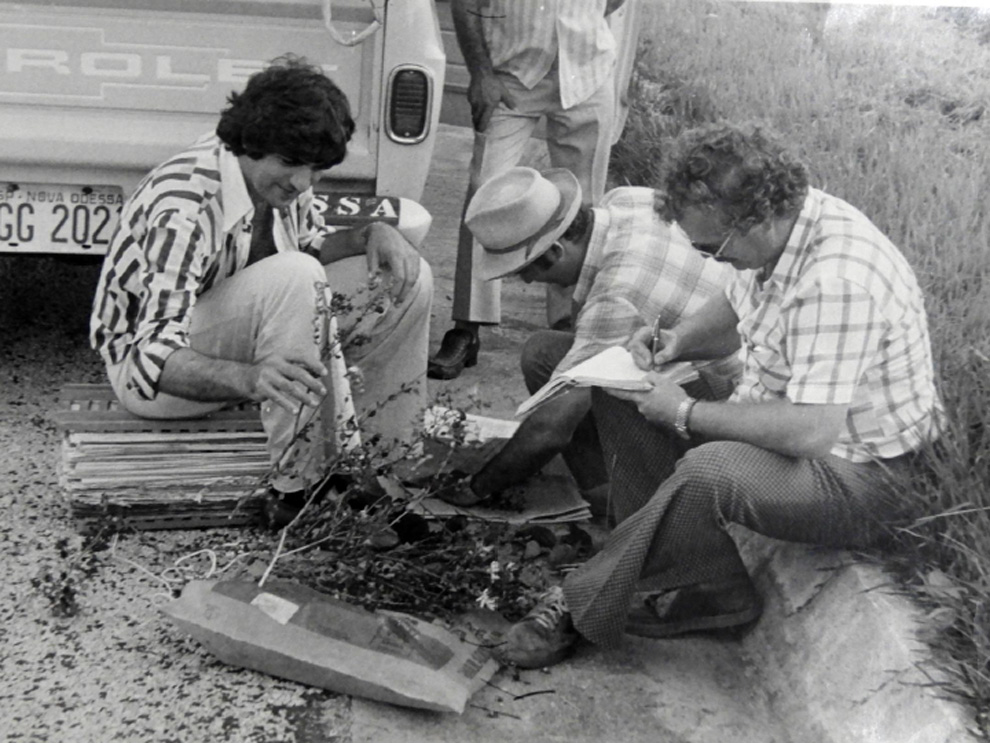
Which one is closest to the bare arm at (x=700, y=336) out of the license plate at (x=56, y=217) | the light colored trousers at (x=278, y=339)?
the light colored trousers at (x=278, y=339)

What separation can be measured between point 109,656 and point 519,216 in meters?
1.57

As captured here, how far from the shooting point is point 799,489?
2.96m

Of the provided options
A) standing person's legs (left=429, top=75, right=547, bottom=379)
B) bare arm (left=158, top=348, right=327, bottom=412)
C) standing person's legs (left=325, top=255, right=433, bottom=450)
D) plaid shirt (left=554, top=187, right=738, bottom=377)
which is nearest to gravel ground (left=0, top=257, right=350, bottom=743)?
bare arm (left=158, top=348, right=327, bottom=412)

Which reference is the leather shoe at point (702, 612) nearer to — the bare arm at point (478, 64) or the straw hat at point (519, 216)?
the straw hat at point (519, 216)

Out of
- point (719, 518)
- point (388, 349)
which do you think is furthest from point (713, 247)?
point (388, 349)

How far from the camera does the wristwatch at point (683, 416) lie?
3.10 metres

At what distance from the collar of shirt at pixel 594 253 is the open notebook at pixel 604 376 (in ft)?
0.95

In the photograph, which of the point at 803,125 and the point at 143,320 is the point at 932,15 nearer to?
the point at 803,125

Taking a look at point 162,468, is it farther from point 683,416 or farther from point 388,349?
point 683,416

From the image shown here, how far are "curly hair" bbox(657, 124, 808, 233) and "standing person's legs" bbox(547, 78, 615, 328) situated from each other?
86.2 inches

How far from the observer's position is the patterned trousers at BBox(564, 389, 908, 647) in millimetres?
2949

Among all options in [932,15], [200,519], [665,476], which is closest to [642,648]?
[665,476]

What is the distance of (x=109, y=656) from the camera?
117 inches

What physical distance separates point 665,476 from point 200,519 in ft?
4.23
